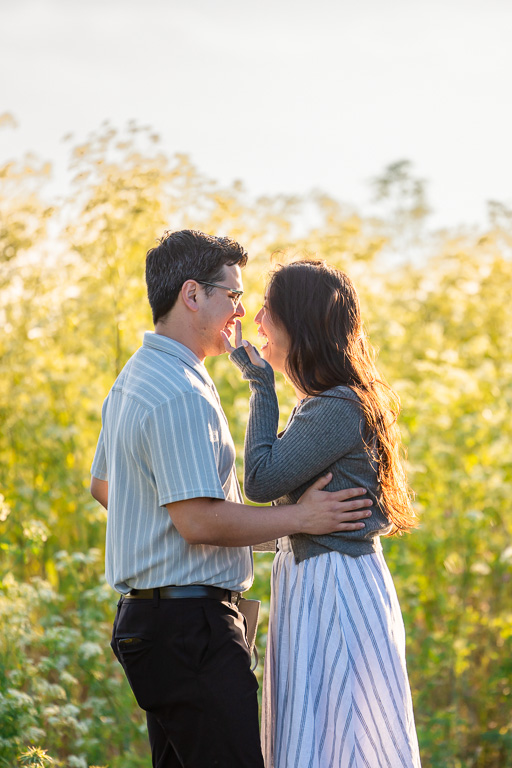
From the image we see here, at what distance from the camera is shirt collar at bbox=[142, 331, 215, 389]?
2.18 m

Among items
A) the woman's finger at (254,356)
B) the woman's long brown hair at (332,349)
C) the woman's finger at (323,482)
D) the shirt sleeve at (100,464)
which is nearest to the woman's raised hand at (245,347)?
the woman's finger at (254,356)

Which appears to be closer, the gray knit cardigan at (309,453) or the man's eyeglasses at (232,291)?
the gray knit cardigan at (309,453)

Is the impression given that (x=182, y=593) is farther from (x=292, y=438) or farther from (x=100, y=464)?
(x=100, y=464)

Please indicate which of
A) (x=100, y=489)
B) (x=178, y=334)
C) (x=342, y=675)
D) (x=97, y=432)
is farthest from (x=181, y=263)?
(x=97, y=432)

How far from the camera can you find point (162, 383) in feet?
6.79

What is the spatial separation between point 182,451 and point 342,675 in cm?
74

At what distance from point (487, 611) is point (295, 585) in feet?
9.65

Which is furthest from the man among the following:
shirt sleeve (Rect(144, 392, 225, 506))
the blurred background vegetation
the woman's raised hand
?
the blurred background vegetation

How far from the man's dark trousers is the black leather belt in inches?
0.5

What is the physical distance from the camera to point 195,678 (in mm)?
2031

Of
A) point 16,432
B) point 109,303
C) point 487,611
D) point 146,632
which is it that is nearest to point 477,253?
point 487,611

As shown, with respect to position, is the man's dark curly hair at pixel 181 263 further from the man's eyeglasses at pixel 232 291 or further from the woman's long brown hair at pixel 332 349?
the woman's long brown hair at pixel 332 349

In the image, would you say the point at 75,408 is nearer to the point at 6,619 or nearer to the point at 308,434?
the point at 6,619

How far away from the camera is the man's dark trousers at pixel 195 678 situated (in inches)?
80.0
